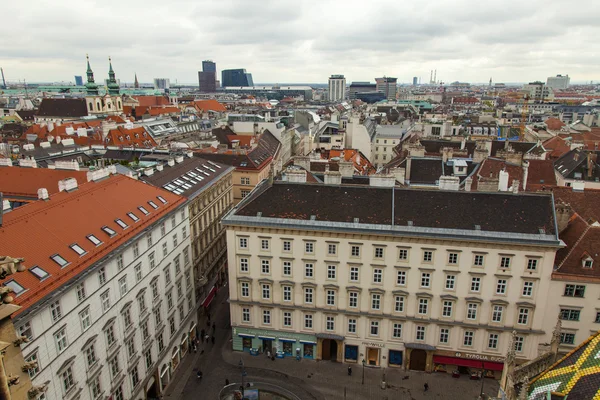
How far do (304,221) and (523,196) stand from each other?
2305 cm

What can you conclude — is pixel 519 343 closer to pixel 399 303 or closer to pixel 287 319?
pixel 399 303

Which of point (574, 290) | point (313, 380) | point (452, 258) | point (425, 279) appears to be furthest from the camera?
point (313, 380)

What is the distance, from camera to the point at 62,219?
37000 mm

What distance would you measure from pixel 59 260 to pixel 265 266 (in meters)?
21.5

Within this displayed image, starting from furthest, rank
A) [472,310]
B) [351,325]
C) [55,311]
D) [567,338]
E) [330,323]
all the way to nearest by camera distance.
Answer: [330,323], [351,325], [472,310], [567,338], [55,311]

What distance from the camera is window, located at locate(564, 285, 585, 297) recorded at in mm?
42562

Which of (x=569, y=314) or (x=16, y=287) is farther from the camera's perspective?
(x=569, y=314)

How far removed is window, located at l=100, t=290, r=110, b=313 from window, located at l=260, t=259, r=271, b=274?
1675 cm

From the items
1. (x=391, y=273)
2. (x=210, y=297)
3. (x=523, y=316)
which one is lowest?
(x=210, y=297)

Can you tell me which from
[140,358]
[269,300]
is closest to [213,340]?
[269,300]

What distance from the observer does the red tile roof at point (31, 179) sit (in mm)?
51125

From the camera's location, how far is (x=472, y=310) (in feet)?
149

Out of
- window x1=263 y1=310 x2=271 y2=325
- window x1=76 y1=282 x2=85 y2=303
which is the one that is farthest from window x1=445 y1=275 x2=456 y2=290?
window x1=76 y1=282 x2=85 y2=303

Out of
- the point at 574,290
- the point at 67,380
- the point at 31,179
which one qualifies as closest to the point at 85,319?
the point at 67,380
